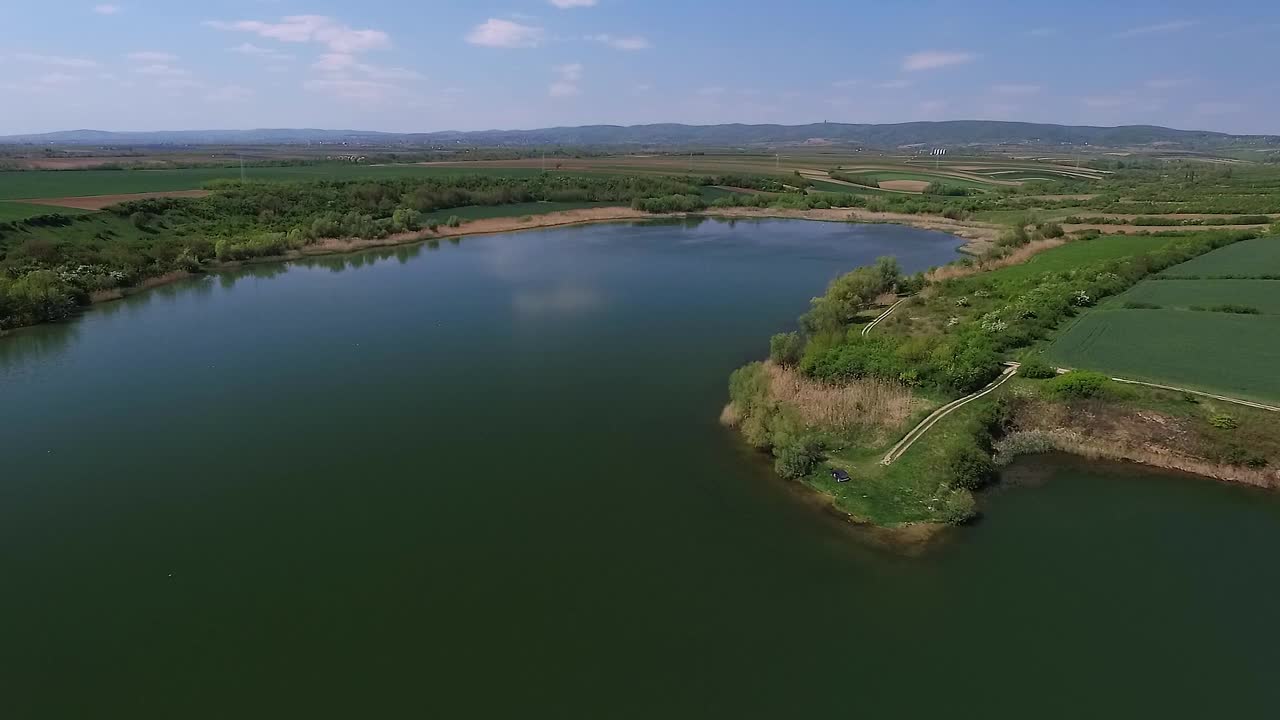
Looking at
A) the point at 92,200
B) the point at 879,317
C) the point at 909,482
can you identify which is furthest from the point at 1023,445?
the point at 92,200

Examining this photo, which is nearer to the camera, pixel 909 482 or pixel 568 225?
pixel 909 482

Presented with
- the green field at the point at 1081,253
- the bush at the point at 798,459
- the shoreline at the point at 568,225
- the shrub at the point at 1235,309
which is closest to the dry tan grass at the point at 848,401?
the bush at the point at 798,459

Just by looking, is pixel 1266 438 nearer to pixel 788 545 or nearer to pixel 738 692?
pixel 788 545

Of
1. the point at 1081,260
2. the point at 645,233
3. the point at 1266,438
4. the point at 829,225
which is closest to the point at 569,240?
the point at 645,233

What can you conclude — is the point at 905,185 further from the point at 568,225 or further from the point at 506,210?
the point at 506,210

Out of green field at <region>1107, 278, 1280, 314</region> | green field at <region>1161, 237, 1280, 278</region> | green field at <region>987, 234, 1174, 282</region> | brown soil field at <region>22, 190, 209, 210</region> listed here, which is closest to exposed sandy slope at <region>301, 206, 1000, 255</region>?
green field at <region>987, 234, 1174, 282</region>

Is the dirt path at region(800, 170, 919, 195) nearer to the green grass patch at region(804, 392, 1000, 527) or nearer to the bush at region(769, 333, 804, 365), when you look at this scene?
the bush at region(769, 333, 804, 365)
